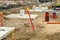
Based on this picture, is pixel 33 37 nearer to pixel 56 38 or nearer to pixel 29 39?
pixel 29 39

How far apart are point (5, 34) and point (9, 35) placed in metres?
0.64

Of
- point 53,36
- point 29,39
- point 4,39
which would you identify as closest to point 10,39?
point 4,39

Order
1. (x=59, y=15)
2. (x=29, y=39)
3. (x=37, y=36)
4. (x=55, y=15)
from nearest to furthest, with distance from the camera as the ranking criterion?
(x=29, y=39) → (x=37, y=36) → (x=55, y=15) → (x=59, y=15)

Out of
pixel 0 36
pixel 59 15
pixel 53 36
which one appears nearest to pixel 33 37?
pixel 53 36

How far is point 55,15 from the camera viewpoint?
1667 cm

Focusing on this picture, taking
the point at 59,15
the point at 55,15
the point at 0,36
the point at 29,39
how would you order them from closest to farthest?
the point at 0,36 → the point at 29,39 → the point at 55,15 → the point at 59,15

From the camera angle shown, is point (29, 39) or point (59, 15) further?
point (59, 15)

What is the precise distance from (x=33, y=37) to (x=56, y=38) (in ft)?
3.67

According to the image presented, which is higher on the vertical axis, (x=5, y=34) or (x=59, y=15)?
(x=5, y=34)

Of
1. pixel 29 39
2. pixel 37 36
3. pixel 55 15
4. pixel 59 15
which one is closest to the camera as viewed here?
pixel 29 39

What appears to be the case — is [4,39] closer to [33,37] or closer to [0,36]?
[0,36]

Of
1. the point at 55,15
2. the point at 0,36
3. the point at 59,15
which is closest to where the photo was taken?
the point at 0,36

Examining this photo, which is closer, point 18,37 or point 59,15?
point 18,37

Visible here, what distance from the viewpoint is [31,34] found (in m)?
9.73
